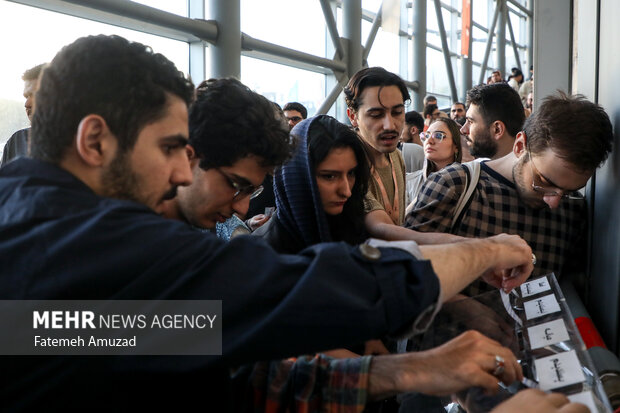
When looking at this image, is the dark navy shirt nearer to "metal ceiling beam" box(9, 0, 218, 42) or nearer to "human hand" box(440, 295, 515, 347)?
"human hand" box(440, 295, 515, 347)

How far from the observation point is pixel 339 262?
33.5 inches

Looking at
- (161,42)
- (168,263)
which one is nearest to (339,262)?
(168,263)

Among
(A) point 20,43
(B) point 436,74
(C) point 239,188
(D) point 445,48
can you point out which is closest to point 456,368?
(C) point 239,188

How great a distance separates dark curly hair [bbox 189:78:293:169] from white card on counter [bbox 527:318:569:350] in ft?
2.99

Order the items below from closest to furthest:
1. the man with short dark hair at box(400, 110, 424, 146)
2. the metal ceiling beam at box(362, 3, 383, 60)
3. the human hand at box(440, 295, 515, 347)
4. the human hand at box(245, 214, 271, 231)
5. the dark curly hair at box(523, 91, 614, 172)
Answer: the human hand at box(440, 295, 515, 347)
the dark curly hair at box(523, 91, 614, 172)
the human hand at box(245, 214, 271, 231)
the man with short dark hair at box(400, 110, 424, 146)
the metal ceiling beam at box(362, 3, 383, 60)

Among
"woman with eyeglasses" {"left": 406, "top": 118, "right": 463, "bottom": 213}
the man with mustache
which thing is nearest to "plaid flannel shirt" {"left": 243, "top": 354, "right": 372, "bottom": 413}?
the man with mustache

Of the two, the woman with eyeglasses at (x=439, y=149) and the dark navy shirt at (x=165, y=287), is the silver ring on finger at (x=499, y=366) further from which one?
the woman with eyeglasses at (x=439, y=149)

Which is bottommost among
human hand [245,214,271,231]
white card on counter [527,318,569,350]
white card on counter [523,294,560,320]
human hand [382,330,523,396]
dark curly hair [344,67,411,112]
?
human hand [382,330,523,396]

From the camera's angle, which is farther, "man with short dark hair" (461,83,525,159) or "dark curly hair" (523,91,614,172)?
"man with short dark hair" (461,83,525,159)

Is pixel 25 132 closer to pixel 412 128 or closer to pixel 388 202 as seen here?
pixel 388 202

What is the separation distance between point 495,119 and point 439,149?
0.70 meters

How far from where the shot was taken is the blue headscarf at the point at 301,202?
195 centimetres

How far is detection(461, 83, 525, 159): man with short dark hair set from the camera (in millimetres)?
2977

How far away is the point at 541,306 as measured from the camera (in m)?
1.20
